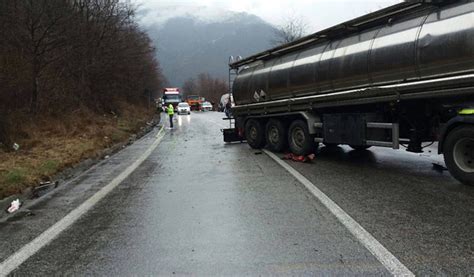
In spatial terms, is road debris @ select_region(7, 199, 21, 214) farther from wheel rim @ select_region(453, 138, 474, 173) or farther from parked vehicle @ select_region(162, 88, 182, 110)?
parked vehicle @ select_region(162, 88, 182, 110)

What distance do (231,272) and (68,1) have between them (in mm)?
21769

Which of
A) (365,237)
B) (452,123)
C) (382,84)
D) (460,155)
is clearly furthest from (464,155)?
(365,237)

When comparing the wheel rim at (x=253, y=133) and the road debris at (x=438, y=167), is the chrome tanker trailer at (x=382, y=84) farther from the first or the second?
the wheel rim at (x=253, y=133)

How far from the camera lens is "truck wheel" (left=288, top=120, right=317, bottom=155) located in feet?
37.9

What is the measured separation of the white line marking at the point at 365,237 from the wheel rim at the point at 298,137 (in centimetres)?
412

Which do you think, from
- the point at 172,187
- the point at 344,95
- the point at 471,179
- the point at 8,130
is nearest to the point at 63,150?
the point at 8,130

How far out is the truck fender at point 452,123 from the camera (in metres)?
7.02

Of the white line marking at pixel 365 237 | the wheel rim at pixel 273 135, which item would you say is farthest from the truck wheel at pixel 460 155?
the wheel rim at pixel 273 135

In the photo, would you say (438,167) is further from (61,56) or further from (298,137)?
(61,56)

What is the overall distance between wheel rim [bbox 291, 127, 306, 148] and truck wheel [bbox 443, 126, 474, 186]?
465cm

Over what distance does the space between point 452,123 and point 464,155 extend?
0.56m

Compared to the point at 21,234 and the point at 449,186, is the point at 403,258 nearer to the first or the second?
the point at 449,186

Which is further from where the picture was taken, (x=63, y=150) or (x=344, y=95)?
(x=63, y=150)

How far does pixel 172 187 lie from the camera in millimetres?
8102
